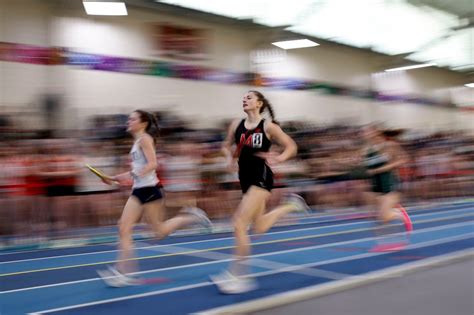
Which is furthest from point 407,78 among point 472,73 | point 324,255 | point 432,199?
point 324,255

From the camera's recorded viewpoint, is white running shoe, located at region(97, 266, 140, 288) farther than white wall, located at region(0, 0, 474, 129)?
No

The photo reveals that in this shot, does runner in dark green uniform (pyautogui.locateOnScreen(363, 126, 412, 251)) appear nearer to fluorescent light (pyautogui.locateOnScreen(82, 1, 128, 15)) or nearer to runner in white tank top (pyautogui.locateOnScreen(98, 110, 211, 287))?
runner in white tank top (pyautogui.locateOnScreen(98, 110, 211, 287))

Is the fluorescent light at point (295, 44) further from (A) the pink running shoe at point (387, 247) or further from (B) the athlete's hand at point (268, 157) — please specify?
(B) the athlete's hand at point (268, 157)

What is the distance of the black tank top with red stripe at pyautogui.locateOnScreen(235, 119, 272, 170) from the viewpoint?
15.9 feet

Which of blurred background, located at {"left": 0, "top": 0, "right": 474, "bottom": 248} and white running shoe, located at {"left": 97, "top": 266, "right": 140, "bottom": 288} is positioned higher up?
blurred background, located at {"left": 0, "top": 0, "right": 474, "bottom": 248}

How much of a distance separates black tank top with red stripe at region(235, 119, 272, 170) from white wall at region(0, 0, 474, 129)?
680 centimetres

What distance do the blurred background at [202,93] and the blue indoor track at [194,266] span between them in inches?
41.0

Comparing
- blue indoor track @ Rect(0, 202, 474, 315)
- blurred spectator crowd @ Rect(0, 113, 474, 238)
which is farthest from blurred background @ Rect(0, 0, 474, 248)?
blue indoor track @ Rect(0, 202, 474, 315)

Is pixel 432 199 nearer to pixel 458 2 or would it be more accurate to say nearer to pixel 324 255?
pixel 458 2

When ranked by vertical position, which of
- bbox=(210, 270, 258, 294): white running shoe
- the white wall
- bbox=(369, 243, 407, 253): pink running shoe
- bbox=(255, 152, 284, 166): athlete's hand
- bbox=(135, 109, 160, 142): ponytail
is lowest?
bbox=(369, 243, 407, 253): pink running shoe

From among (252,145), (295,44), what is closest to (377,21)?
(295,44)

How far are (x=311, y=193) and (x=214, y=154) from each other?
334 centimetres

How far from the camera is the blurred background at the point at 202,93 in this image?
8.46m

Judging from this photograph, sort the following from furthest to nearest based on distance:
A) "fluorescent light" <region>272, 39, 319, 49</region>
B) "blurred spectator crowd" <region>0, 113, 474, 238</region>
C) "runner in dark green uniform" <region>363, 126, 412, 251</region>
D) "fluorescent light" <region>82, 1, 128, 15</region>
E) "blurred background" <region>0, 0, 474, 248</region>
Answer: "fluorescent light" <region>272, 39, 319, 49</region> < "fluorescent light" <region>82, 1, 128, 15</region> < "blurred background" <region>0, 0, 474, 248</region> < "blurred spectator crowd" <region>0, 113, 474, 238</region> < "runner in dark green uniform" <region>363, 126, 412, 251</region>
